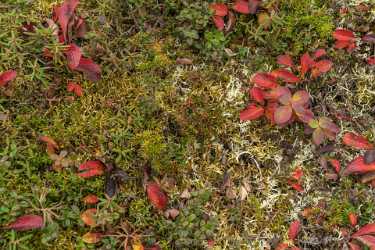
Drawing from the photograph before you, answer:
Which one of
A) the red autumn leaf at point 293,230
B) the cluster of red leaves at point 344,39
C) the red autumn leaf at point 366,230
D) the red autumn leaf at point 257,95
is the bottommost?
the red autumn leaf at point 366,230

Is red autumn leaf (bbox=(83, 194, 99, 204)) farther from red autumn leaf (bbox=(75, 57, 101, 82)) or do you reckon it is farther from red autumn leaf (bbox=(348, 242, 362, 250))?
red autumn leaf (bbox=(348, 242, 362, 250))

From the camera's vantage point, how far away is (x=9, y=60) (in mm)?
3199

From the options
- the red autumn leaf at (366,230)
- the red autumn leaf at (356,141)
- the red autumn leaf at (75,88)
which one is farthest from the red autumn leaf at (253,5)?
the red autumn leaf at (366,230)

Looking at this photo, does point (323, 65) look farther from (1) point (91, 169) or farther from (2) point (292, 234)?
(1) point (91, 169)

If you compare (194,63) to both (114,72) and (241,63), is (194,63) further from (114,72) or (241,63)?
(114,72)

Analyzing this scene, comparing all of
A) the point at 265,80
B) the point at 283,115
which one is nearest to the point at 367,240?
the point at 283,115

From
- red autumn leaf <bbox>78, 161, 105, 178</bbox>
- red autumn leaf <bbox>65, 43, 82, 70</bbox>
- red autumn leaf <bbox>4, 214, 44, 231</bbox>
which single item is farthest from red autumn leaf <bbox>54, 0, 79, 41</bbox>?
red autumn leaf <bbox>4, 214, 44, 231</bbox>

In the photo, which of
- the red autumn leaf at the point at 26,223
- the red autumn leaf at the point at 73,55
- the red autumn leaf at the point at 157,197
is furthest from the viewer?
the red autumn leaf at the point at 73,55

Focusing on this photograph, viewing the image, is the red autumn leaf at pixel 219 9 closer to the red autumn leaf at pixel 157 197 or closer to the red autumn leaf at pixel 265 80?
the red autumn leaf at pixel 265 80

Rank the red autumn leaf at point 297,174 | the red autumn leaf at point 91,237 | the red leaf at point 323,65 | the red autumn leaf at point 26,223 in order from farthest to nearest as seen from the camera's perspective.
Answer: the red leaf at point 323,65 < the red autumn leaf at point 297,174 < the red autumn leaf at point 91,237 < the red autumn leaf at point 26,223

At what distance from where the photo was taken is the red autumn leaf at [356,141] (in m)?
3.37

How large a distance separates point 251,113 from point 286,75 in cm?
36

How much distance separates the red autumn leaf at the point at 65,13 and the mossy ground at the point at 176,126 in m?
0.10

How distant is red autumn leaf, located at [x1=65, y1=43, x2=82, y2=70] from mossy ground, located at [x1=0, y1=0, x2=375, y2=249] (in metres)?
0.07
